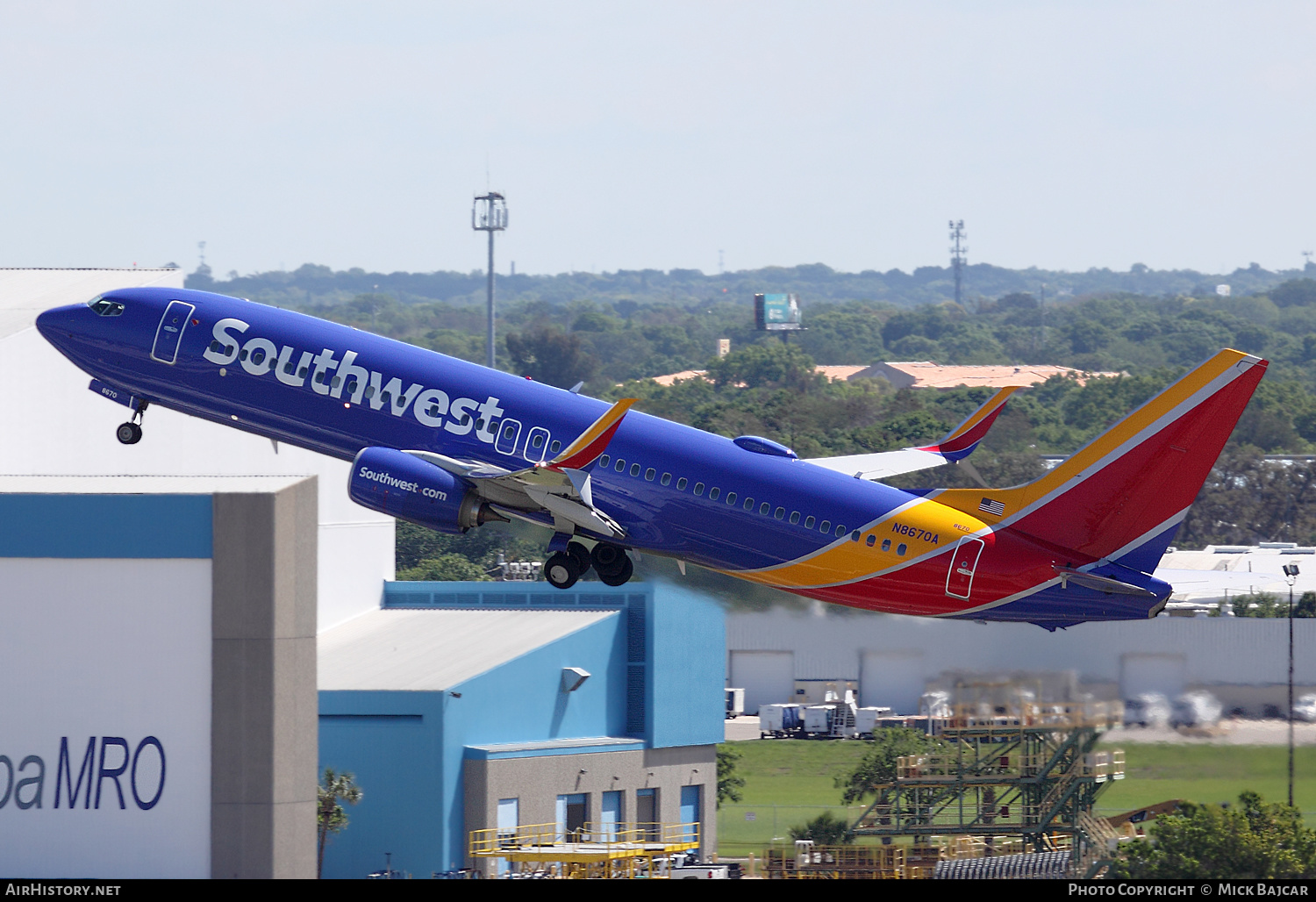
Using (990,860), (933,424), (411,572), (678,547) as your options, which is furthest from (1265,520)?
(678,547)

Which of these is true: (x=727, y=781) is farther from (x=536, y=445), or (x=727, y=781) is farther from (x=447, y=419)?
(x=447, y=419)

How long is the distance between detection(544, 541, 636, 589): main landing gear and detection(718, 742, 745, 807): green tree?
92.9 ft

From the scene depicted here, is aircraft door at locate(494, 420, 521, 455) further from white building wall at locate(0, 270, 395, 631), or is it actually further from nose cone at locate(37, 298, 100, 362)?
white building wall at locate(0, 270, 395, 631)

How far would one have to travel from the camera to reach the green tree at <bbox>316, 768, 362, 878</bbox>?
5972 centimetres

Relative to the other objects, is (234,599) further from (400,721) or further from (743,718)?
(743,718)

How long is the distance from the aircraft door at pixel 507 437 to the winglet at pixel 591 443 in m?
1.55

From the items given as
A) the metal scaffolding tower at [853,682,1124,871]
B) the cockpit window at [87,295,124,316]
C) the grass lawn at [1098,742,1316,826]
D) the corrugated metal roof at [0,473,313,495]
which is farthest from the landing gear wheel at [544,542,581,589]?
the grass lawn at [1098,742,1316,826]

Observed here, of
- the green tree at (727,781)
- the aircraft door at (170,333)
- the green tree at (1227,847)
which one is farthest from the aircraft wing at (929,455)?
the green tree at (727,781)

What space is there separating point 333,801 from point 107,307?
58.5ft

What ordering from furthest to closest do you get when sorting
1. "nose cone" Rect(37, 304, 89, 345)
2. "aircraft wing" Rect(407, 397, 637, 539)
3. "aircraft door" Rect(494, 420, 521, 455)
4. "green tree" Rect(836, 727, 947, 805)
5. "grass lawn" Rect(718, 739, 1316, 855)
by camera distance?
"green tree" Rect(836, 727, 947, 805) → "nose cone" Rect(37, 304, 89, 345) → "aircraft door" Rect(494, 420, 521, 455) → "grass lawn" Rect(718, 739, 1316, 855) → "aircraft wing" Rect(407, 397, 637, 539)

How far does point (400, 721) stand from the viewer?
61.7 meters

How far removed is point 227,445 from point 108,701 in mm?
26306

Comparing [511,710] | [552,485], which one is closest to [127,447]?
[511,710]

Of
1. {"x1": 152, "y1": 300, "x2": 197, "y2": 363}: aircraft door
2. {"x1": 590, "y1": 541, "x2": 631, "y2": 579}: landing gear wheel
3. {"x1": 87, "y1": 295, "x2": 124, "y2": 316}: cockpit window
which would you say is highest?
{"x1": 87, "y1": 295, "x2": 124, "y2": 316}: cockpit window
